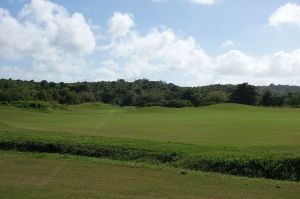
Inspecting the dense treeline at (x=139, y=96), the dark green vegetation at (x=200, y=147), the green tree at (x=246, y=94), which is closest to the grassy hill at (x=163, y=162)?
the dark green vegetation at (x=200, y=147)

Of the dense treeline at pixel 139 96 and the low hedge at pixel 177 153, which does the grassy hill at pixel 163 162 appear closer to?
the low hedge at pixel 177 153

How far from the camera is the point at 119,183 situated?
13461 mm

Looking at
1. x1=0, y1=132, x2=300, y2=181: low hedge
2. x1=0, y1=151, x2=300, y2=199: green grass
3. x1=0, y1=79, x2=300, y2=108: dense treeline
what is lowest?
x1=0, y1=151, x2=300, y2=199: green grass

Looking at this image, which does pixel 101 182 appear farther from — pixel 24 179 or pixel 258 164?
pixel 258 164

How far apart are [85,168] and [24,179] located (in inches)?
107

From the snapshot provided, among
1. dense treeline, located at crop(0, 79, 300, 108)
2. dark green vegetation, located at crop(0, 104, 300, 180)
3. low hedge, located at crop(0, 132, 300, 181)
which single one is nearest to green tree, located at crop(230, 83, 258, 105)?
dense treeline, located at crop(0, 79, 300, 108)

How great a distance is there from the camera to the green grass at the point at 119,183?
466 inches

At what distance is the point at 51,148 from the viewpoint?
2173cm

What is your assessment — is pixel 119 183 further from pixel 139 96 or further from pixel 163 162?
pixel 139 96

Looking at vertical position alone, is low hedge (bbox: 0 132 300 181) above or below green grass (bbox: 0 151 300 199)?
above

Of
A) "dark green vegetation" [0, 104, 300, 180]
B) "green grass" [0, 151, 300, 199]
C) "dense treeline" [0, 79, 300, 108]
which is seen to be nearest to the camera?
"green grass" [0, 151, 300, 199]

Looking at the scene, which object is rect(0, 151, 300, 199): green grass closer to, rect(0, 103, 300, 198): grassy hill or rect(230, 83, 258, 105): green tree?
rect(0, 103, 300, 198): grassy hill

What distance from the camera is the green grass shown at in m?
11.8

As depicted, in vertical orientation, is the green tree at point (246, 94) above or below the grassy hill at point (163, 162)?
above
